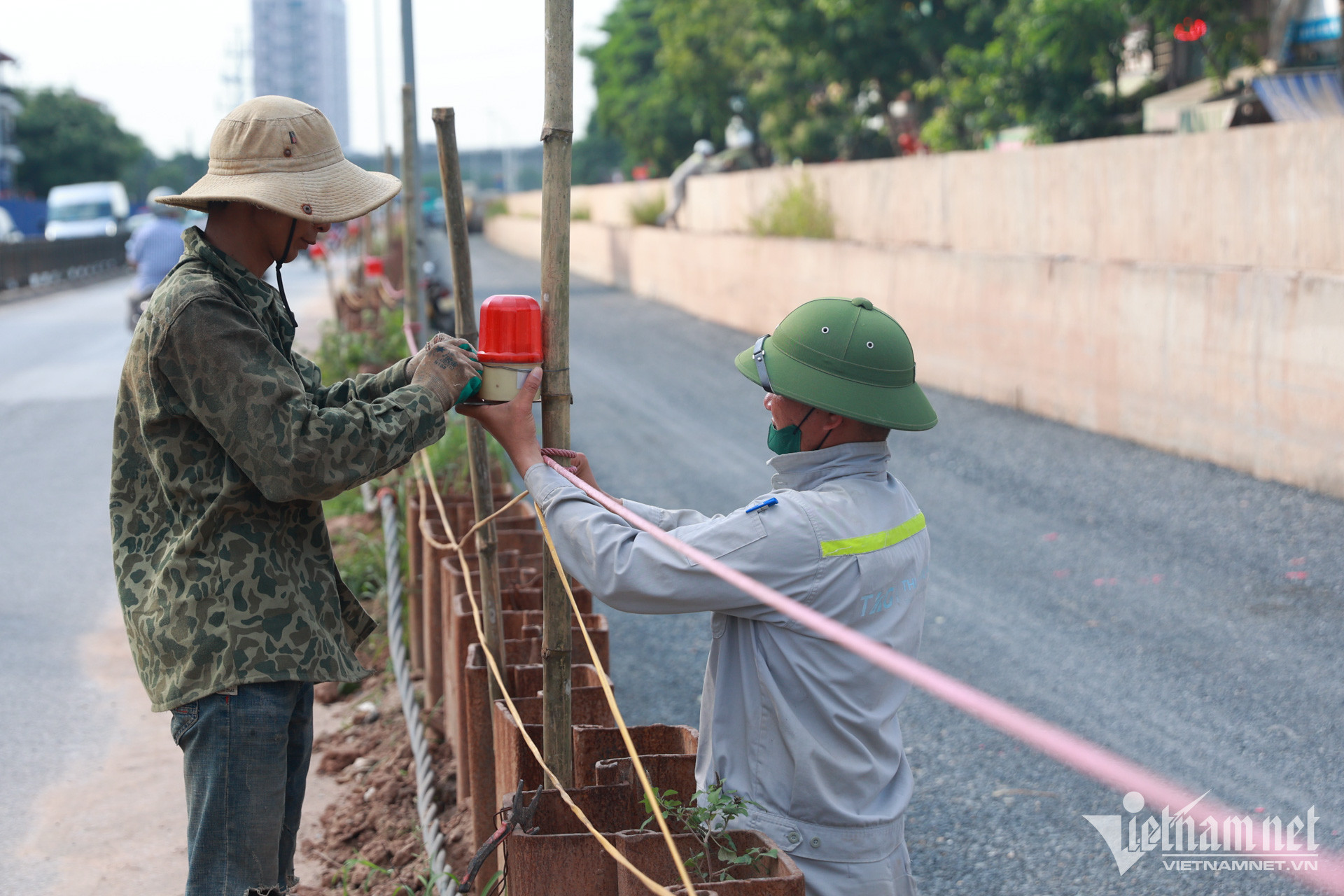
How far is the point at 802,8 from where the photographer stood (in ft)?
79.9

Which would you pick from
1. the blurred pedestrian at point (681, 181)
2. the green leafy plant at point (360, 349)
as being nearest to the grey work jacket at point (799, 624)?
the green leafy plant at point (360, 349)

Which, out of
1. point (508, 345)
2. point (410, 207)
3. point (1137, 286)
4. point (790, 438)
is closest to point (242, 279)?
point (508, 345)

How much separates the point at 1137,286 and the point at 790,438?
24.7 ft

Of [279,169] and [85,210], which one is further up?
[85,210]

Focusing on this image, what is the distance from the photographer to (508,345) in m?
2.26

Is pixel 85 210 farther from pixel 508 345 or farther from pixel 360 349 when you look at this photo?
pixel 508 345

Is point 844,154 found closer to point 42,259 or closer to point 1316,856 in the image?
point 42,259

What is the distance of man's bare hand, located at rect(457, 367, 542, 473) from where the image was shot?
87.0 inches

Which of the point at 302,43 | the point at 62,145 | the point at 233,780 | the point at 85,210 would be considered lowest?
the point at 233,780

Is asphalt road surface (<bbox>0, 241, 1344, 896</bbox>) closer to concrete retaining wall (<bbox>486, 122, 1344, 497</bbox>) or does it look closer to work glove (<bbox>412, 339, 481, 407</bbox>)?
concrete retaining wall (<bbox>486, 122, 1344, 497</bbox>)

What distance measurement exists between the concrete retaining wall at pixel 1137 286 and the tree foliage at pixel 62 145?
6026cm

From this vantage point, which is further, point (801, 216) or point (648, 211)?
point (648, 211)

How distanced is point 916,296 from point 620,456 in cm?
415

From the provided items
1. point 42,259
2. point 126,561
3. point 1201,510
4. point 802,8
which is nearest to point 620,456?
point 1201,510
